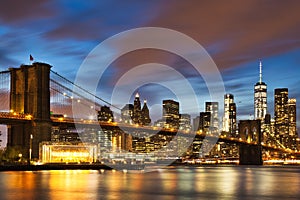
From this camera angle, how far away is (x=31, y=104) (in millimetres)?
74625

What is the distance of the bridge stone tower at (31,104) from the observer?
71562 millimetres

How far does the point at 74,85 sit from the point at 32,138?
54.4 ft

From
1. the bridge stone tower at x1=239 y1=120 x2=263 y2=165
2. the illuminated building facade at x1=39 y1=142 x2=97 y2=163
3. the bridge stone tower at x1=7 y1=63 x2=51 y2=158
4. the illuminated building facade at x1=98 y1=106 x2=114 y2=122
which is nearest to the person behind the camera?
the bridge stone tower at x1=7 y1=63 x2=51 y2=158

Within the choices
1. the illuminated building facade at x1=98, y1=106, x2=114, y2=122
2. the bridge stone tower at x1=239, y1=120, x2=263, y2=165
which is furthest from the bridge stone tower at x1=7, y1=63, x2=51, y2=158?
the bridge stone tower at x1=239, y1=120, x2=263, y2=165

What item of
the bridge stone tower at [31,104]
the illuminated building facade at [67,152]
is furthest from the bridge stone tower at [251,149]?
the bridge stone tower at [31,104]

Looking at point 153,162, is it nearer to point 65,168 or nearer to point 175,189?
point 65,168

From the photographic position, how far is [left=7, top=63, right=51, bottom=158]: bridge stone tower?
71.6 m

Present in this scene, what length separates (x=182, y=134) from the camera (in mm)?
95750

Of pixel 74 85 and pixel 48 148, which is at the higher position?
pixel 74 85

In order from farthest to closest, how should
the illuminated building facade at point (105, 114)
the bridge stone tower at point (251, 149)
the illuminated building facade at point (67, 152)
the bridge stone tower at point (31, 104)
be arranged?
the bridge stone tower at point (251, 149)
the illuminated building facade at point (105, 114)
the illuminated building facade at point (67, 152)
the bridge stone tower at point (31, 104)

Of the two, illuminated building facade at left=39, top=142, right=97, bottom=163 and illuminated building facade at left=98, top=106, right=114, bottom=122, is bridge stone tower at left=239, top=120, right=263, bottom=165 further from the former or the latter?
illuminated building facade at left=39, top=142, right=97, bottom=163

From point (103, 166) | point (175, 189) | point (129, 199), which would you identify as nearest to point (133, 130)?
point (103, 166)

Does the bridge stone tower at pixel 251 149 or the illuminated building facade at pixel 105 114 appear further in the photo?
the bridge stone tower at pixel 251 149

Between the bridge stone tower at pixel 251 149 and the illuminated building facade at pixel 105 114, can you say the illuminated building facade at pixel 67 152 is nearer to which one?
the illuminated building facade at pixel 105 114
